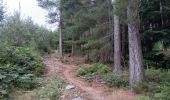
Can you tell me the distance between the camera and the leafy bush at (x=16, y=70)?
11.1 metres

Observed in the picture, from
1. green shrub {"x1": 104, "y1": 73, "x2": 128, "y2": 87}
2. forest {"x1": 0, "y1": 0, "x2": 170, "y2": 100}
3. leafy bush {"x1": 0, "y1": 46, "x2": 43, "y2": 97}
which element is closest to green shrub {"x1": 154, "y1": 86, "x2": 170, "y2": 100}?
forest {"x1": 0, "y1": 0, "x2": 170, "y2": 100}

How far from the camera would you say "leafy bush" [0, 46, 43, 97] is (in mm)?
11134

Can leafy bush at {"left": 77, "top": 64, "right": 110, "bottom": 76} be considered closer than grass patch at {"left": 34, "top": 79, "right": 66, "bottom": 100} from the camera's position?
No

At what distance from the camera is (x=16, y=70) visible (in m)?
13.2

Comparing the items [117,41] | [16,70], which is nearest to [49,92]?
[16,70]

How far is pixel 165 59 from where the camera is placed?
16.4 metres

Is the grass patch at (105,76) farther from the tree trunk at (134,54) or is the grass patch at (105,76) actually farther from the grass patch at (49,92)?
the grass patch at (49,92)

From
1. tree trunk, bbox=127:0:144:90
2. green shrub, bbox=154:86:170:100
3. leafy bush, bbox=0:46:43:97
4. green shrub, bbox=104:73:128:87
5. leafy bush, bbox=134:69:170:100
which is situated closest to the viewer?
green shrub, bbox=154:86:170:100

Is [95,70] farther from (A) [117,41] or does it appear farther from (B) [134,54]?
A: (B) [134,54]

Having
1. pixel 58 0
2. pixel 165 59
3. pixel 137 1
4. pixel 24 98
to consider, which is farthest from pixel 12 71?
pixel 58 0

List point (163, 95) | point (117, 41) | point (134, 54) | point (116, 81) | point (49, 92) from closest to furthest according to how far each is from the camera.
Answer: point (163, 95) → point (49, 92) → point (134, 54) → point (116, 81) → point (117, 41)

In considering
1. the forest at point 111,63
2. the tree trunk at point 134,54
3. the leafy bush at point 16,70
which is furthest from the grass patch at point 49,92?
the tree trunk at point 134,54

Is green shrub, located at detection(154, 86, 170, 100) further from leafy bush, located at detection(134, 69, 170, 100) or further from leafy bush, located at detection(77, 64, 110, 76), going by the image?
leafy bush, located at detection(77, 64, 110, 76)

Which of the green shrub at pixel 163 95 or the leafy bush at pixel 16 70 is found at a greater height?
the leafy bush at pixel 16 70
